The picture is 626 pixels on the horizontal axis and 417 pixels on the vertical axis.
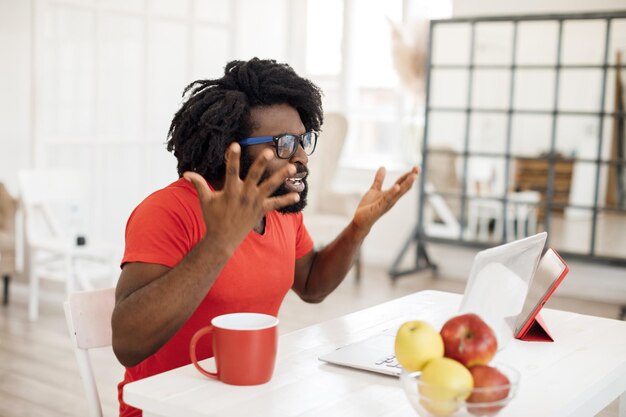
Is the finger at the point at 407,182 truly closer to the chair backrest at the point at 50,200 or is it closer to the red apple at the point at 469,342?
the red apple at the point at 469,342

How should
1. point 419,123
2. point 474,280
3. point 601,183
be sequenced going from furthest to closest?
point 419,123
point 601,183
point 474,280

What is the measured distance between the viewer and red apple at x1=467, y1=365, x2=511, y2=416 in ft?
3.37

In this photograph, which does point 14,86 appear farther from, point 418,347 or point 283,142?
point 418,347

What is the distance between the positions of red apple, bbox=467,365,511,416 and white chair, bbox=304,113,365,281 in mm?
4449

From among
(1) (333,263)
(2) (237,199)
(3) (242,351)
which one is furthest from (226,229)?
(1) (333,263)

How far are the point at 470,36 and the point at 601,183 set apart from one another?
126 cm

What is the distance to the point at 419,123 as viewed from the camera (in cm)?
610

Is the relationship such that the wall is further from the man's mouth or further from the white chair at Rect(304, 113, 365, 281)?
the man's mouth

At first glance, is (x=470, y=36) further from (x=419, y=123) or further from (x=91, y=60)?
(x=91, y=60)

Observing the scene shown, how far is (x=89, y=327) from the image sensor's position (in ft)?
5.32

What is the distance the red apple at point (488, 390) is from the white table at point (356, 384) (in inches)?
8.2

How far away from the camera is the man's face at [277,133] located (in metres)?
1.68

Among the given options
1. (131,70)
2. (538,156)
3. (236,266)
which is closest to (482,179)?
(538,156)

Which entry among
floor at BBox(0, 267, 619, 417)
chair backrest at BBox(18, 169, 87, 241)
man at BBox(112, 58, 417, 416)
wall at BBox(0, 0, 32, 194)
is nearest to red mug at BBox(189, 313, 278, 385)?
man at BBox(112, 58, 417, 416)
